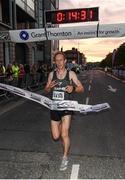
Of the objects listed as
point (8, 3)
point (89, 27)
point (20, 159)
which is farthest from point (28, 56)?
point (20, 159)

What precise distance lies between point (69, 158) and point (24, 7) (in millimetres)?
34508

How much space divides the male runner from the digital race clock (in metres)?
19.7

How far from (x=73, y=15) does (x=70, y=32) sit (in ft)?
28.6

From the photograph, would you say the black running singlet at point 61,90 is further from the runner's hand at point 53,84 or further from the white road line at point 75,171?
the white road line at point 75,171

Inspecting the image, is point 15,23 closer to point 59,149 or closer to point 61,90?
point 59,149

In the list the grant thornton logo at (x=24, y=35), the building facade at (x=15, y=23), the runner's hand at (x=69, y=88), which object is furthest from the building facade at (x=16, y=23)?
the runner's hand at (x=69, y=88)

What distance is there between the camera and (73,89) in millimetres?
6496

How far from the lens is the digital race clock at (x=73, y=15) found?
85.1 feet

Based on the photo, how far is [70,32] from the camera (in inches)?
695

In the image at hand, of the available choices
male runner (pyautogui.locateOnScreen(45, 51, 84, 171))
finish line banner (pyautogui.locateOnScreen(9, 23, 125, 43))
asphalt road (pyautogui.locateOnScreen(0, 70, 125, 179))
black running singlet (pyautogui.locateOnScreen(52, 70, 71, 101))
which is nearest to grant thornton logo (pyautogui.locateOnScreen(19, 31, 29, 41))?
finish line banner (pyautogui.locateOnScreen(9, 23, 125, 43))

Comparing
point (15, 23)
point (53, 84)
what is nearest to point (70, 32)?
point (53, 84)

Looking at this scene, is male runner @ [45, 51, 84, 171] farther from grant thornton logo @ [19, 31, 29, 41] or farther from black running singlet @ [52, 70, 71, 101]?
grant thornton logo @ [19, 31, 29, 41]

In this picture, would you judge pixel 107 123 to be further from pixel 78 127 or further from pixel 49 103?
pixel 49 103

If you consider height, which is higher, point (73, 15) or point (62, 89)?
point (73, 15)
